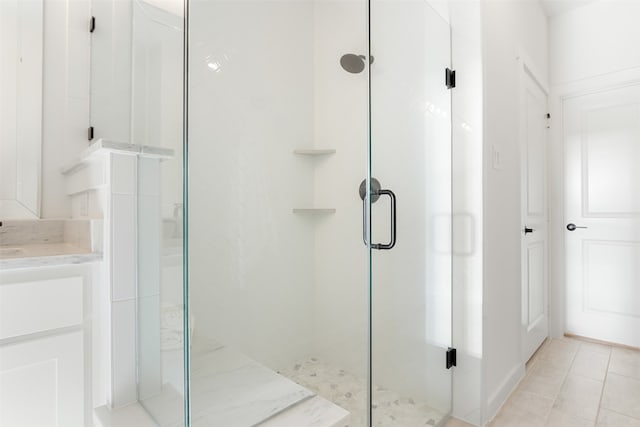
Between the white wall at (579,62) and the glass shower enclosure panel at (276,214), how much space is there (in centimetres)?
201

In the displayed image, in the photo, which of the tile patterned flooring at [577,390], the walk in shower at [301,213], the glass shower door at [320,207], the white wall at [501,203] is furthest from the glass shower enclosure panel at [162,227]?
the tile patterned flooring at [577,390]

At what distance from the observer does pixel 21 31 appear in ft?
4.79

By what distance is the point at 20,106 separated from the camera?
4.76 feet

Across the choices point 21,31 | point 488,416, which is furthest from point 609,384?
point 21,31

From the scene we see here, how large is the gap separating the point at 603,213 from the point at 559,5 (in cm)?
165

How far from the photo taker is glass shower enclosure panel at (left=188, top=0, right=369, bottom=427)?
3.77 feet

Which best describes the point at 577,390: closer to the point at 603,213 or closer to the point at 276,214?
the point at 603,213

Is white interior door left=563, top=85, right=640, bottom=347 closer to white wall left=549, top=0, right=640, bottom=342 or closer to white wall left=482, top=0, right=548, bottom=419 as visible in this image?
white wall left=549, top=0, right=640, bottom=342

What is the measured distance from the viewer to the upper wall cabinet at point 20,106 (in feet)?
4.66

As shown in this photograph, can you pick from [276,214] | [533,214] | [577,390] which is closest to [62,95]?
[276,214]

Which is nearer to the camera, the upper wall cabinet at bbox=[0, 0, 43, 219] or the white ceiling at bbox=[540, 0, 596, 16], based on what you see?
the upper wall cabinet at bbox=[0, 0, 43, 219]

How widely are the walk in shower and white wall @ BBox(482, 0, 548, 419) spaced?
0.19 meters

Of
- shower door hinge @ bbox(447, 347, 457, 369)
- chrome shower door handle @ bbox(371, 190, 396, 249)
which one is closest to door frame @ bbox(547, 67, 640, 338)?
shower door hinge @ bbox(447, 347, 457, 369)

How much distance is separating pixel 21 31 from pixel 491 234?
2.40 meters
